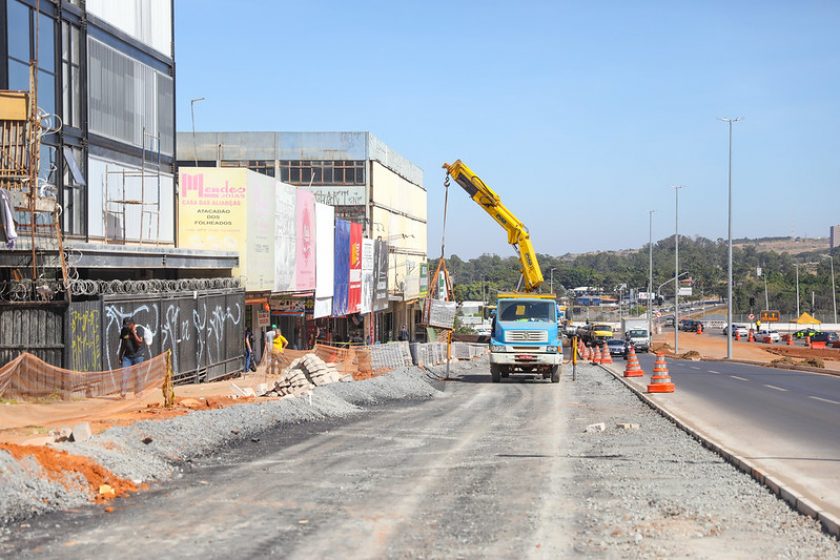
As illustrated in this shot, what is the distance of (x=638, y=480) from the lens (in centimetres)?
1250

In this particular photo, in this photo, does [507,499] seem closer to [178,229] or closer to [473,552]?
[473,552]

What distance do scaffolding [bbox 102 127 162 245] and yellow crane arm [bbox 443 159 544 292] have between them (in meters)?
12.4

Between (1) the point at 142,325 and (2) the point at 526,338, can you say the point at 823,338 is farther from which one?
(1) the point at 142,325

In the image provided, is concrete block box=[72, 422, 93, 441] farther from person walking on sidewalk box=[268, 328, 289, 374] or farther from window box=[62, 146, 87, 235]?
person walking on sidewalk box=[268, 328, 289, 374]

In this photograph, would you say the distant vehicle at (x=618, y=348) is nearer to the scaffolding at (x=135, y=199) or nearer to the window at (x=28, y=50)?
the scaffolding at (x=135, y=199)

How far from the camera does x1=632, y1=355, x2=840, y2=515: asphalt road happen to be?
A: 512 inches

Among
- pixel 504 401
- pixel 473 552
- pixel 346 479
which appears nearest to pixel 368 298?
pixel 504 401

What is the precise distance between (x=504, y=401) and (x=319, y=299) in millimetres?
21097

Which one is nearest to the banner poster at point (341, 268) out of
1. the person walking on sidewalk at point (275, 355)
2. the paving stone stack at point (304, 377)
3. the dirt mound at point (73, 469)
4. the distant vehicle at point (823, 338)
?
the person walking on sidewalk at point (275, 355)

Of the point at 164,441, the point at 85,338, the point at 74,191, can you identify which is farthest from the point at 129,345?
the point at 74,191

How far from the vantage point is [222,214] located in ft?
116

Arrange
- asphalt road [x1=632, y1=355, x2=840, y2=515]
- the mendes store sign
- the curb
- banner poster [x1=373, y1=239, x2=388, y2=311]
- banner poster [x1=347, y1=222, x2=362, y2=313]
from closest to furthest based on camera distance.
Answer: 1. the curb
2. asphalt road [x1=632, y1=355, x2=840, y2=515]
3. the mendes store sign
4. banner poster [x1=347, y1=222, x2=362, y2=313]
5. banner poster [x1=373, y1=239, x2=388, y2=311]

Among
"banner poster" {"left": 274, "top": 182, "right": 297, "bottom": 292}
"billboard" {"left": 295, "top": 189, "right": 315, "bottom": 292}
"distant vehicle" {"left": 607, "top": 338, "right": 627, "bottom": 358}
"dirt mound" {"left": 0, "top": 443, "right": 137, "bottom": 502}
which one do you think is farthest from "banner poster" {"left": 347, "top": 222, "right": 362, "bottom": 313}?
"dirt mound" {"left": 0, "top": 443, "right": 137, "bottom": 502}

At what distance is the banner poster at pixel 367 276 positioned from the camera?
2233 inches
